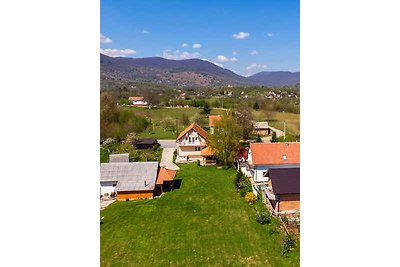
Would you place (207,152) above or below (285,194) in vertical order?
above

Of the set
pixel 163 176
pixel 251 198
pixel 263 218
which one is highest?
pixel 163 176

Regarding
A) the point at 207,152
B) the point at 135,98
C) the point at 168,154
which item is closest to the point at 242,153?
the point at 207,152

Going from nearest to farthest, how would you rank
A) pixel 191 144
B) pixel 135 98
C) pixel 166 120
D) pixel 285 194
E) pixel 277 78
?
pixel 285 194 < pixel 191 144 < pixel 277 78 < pixel 166 120 < pixel 135 98

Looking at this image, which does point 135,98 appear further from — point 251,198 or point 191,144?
point 251,198

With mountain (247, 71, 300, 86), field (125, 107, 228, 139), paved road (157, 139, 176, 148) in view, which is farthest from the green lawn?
field (125, 107, 228, 139)

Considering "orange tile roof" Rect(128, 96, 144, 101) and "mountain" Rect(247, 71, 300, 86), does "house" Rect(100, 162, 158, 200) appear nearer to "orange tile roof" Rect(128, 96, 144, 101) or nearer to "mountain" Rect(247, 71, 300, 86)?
"mountain" Rect(247, 71, 300, 86)

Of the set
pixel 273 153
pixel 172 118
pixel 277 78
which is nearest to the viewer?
pixel 273 153

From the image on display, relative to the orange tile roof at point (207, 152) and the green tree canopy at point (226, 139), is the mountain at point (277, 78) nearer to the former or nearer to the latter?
the green tree canopy at point (226, 139)
